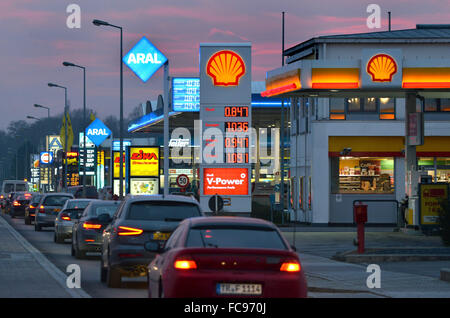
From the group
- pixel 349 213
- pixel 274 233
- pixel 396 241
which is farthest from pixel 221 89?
pixel 274 233

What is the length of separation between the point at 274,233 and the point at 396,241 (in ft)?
66.6

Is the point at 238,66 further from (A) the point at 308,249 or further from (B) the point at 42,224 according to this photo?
(A) the point at 308,249

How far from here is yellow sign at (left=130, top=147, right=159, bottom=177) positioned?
6031cm

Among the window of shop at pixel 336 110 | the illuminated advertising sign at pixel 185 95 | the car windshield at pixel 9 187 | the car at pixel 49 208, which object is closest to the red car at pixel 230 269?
the car at pixel 49 208

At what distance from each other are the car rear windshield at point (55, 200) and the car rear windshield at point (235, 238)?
31898 mm

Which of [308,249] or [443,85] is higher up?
[443,85]

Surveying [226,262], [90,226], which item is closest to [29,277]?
[90,226]

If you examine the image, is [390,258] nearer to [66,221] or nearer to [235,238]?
[66,221]

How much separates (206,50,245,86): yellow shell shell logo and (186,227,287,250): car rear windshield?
32.6 m

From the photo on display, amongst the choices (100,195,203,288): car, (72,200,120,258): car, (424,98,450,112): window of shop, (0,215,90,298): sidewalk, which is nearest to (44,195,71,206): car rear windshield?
(0,215,90,298): sidewalk

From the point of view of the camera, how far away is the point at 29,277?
66.6 feet

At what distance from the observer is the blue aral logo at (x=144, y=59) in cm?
4372

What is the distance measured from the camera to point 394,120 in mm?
48844

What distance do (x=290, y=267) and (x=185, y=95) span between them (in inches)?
2495
